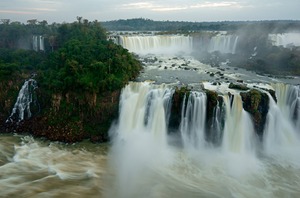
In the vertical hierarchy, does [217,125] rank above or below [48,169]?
above

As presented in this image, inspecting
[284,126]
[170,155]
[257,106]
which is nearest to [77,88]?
[170,155]

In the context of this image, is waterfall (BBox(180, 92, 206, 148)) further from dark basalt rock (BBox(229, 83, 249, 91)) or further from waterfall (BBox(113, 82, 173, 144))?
dark basalt rock (BBox(229, 83, 249, 91))

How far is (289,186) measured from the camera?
14562 mm

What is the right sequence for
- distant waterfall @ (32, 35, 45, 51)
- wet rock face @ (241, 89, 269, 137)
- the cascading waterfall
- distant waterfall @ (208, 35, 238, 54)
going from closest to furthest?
the cascading waterfall
wet rock face @ (241, 89, 269, 137)
distant waterfall @ (32, 35, 45, 51)
distant waterfall @ (208, 35, 238, 54)

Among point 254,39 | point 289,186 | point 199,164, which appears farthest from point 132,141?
point 254,39

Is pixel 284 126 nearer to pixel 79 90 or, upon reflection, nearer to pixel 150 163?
pixel 150 163

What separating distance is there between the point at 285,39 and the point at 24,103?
117 ft

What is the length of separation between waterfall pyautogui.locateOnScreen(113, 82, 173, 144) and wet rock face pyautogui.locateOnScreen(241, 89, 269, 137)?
4883 mm

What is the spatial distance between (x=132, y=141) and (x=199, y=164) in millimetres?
4788

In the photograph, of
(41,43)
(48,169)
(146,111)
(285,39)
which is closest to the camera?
(48,169)

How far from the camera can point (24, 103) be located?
22.2m

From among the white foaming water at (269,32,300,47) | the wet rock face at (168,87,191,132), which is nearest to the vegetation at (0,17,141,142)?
the wet rock face at (168,87,191,132)

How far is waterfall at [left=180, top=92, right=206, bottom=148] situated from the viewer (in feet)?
62.7

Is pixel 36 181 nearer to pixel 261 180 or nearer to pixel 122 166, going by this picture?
pixel 122 166
